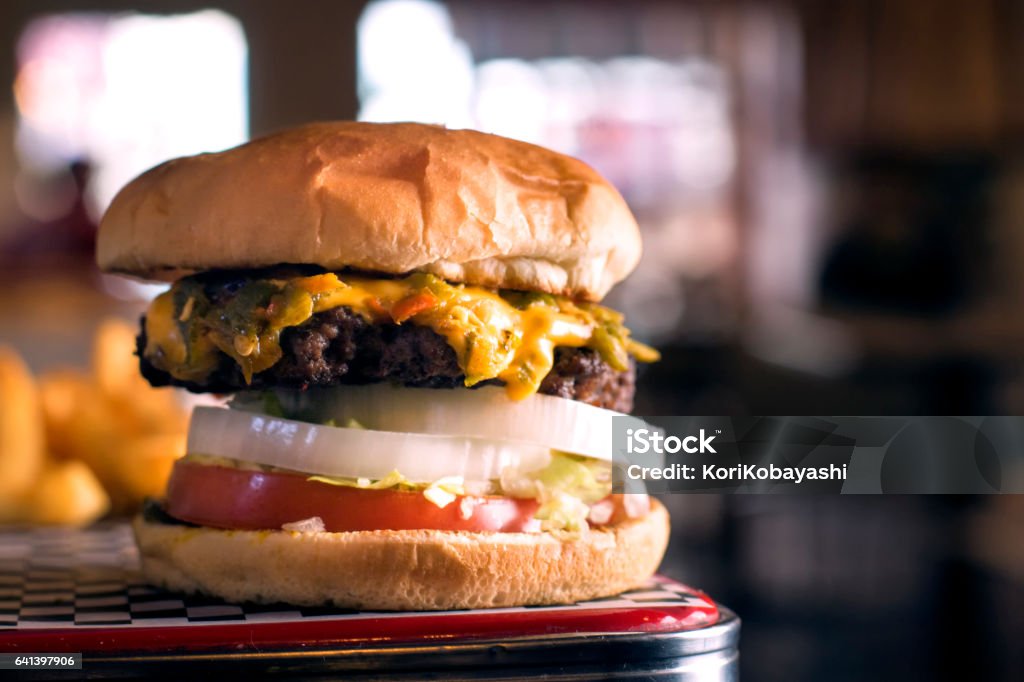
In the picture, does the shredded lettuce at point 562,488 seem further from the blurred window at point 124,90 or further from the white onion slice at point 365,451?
the blurred window at point 124,90

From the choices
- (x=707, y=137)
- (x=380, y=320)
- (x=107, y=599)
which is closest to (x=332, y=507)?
(x=380, y=320)

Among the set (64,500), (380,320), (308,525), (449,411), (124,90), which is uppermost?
(124,90)

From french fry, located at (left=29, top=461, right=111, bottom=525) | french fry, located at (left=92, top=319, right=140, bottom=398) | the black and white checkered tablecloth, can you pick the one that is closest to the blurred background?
french fry, located at (left=92, top=319, right=140, bottom=398)

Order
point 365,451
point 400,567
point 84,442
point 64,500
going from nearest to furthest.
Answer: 1. point 400,567
2. point 365,451
3. point 64,500
4. point 84,442

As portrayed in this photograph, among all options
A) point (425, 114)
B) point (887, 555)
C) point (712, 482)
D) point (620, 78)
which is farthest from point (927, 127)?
point (712, 482)

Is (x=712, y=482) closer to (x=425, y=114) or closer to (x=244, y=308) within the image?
(x=244, y=308)

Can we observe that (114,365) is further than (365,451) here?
Yes

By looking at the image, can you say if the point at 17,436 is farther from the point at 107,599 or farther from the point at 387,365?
the point at 387,365

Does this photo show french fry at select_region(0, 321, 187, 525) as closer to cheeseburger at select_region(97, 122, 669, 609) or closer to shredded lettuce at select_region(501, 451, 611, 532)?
cheeseburger at select_region(97, 122, 669, 609)
